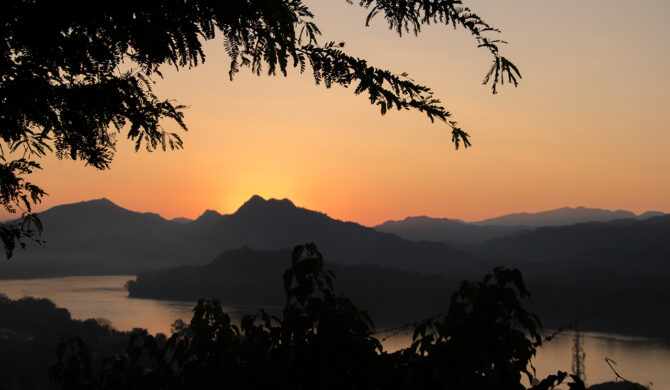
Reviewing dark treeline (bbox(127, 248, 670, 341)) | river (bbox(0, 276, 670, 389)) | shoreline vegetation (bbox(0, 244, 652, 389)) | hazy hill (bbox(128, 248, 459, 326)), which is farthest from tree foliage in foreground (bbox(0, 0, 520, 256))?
hazy hill (bbox(128, 248, 459, 326))

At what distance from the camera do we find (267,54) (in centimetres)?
345

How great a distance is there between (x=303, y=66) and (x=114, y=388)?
3.29m

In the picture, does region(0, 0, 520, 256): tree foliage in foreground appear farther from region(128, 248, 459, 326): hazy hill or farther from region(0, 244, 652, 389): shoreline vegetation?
region(128, 248, 459, 326): hazy hill

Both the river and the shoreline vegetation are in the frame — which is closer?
the shoreline vegetation

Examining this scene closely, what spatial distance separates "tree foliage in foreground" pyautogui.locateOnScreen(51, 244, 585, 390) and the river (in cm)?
2472

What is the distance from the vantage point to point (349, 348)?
3643mm

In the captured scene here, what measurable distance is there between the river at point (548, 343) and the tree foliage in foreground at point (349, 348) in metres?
24.7

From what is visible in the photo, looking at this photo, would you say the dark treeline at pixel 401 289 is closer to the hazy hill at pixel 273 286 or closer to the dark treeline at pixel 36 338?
the hazy hill at pixel 273 286

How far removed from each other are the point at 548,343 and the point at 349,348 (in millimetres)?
86349

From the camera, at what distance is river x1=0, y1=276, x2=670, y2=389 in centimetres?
6741

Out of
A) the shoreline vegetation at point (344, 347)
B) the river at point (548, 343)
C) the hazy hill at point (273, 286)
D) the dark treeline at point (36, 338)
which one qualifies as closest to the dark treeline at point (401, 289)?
the hazy hill at point (273, 286)

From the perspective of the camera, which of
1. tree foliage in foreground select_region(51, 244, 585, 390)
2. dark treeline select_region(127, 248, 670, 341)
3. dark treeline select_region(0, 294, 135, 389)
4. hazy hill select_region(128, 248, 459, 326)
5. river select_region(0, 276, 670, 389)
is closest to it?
tree foliage in foreground select_region(51, 244, 585, 390)

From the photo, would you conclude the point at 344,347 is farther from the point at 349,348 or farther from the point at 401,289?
the point at 401,289

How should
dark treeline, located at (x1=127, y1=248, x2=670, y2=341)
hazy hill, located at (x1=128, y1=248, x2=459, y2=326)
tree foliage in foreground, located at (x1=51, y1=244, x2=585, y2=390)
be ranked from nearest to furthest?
tree foliage in foreground, located at (x1=51, y1=244, x2=585, y2=390), dark treeline, located at (x1=127, y1=248, x2=670, y2=341), hazy hill, located at (x1=128, y1=248, x2=459, y2=326)
